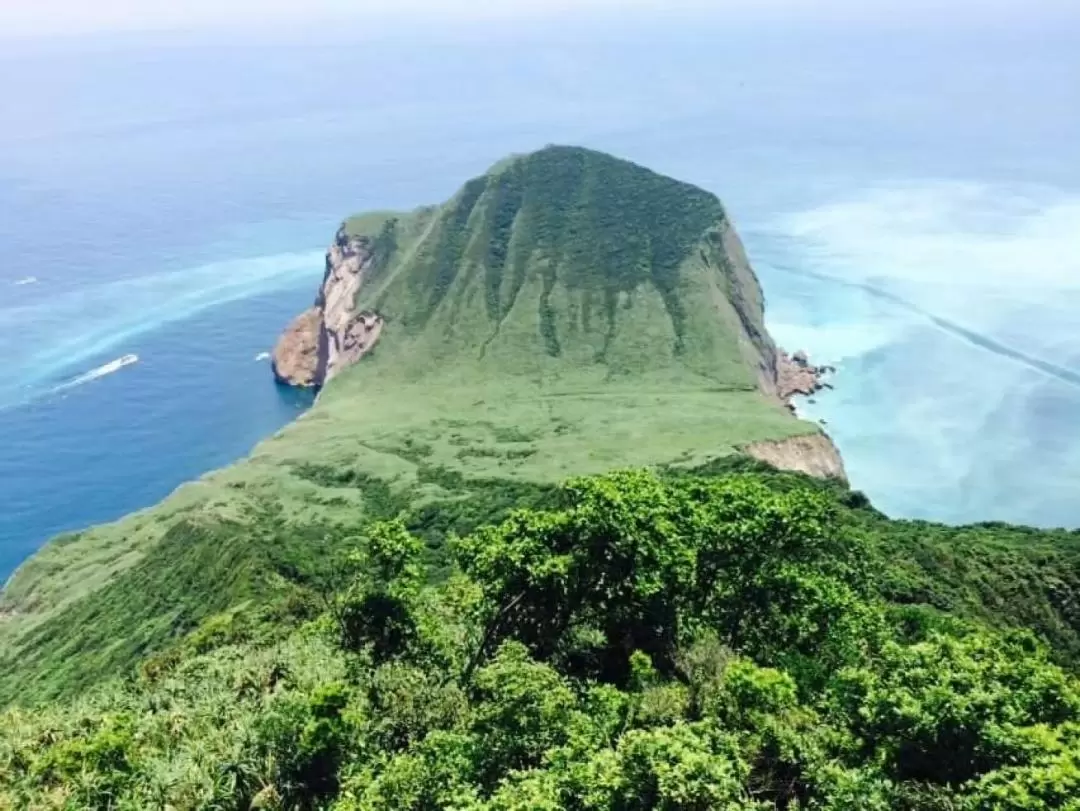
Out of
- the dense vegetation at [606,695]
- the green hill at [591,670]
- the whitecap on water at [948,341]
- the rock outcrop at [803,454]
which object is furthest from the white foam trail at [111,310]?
the dense vegetation at [606,695]

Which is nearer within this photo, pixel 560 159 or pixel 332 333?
pixel 332 333

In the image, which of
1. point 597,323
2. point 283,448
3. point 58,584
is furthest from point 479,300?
point 58,584

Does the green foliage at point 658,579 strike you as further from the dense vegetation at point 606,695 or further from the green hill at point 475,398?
the green hill at point 475,398

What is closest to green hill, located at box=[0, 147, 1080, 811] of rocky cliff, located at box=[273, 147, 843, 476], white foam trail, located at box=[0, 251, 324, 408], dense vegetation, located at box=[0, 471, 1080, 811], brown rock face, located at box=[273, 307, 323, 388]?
dense vegetation, located at box=[0, 471, 1080, 811]

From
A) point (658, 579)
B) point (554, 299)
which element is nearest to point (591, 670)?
point (658, 579)

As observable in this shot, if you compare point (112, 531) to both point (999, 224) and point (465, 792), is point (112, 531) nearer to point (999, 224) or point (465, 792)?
point (465, 792)

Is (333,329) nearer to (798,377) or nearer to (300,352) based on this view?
(300,352)
